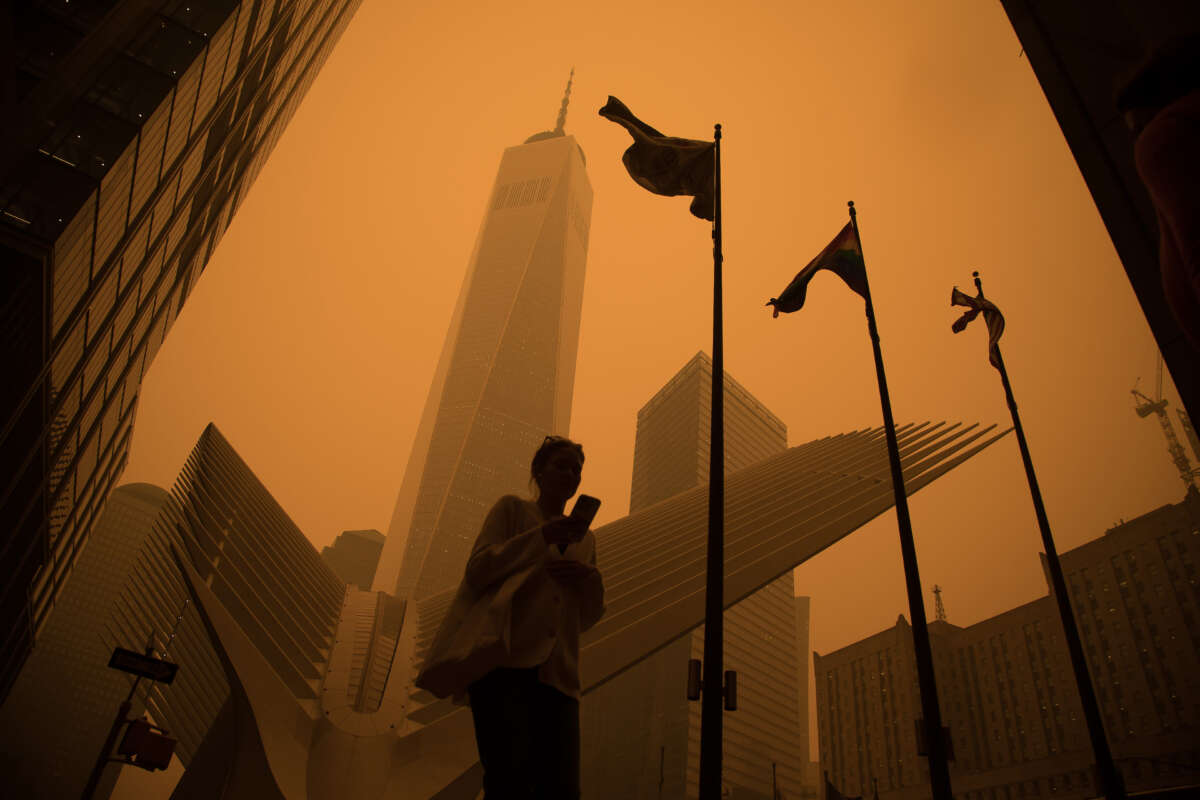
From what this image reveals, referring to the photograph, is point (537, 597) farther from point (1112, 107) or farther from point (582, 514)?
point (1112, 107)

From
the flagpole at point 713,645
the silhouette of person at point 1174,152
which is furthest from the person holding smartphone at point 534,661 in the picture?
the flagpole at point 713,645

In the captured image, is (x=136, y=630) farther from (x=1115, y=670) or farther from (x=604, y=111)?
(x=1115, y=670)

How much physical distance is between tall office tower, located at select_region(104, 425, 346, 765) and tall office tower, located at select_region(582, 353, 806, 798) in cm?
5995

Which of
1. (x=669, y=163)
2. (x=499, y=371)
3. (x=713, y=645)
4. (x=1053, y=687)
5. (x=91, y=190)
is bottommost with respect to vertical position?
(x=713, y=645)

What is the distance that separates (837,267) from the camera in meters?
10.7

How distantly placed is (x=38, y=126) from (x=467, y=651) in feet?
28.8

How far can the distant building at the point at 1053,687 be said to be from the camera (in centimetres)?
4734

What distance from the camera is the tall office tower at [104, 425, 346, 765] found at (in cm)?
920

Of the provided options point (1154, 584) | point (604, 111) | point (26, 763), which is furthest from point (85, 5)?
point (26, 763)

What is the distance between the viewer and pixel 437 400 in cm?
11588

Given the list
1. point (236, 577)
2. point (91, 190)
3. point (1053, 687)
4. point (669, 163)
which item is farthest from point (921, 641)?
point (1053, 687)

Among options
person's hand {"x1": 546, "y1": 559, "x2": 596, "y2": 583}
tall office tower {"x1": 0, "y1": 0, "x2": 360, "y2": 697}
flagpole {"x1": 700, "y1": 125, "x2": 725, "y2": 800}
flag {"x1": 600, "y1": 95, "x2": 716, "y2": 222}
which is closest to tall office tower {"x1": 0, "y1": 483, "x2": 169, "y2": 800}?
tall office tower {"x1": 0, "y1": 0, "x2": 360, "y2": 697}

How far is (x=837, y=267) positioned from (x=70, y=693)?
10955 centimetres

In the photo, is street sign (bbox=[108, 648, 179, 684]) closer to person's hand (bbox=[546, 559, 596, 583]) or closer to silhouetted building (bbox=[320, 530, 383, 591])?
person's hand (bbox=[546, 559, 596, 583])
